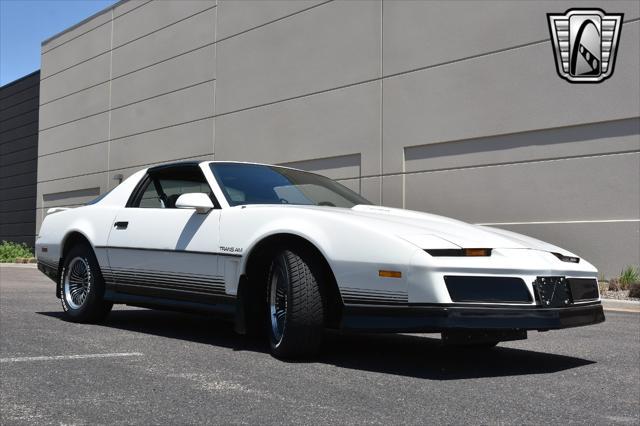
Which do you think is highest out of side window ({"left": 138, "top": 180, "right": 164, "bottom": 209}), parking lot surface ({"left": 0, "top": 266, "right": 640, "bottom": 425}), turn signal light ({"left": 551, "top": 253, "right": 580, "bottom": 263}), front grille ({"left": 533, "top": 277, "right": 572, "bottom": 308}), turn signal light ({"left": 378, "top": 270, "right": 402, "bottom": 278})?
side window ({"left": 138, "top": 180, "right": 164, "bottom": 209})

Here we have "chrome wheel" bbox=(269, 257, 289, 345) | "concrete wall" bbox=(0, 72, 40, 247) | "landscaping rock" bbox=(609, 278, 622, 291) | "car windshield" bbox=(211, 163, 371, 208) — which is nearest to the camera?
"chrome wheel" bbox=(269, 257, 289, 345)

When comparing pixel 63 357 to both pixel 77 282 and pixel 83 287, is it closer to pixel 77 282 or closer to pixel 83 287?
pixel 83 287

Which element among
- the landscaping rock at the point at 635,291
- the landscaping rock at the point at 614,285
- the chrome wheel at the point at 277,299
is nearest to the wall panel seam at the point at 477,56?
the landscaping rock at the point at 614,285

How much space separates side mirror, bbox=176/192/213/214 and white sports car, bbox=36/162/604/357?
15 mm

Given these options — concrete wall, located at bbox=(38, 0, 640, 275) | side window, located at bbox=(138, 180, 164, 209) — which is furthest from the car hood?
concrete wall, located at bbox=(38, 0, 640, 275)

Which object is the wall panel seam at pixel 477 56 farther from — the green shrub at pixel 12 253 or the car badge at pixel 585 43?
the green shrub at pixel 12 253

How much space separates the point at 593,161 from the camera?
13688 millimetres

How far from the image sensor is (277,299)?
4.86 meters

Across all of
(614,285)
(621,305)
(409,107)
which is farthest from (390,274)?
(409,107)

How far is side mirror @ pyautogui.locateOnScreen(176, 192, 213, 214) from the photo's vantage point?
5.33 metres

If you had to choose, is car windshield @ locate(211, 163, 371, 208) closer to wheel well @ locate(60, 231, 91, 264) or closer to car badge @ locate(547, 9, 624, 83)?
wheel well @ locate(60, 231, 91, 264)

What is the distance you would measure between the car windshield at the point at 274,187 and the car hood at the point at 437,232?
1.72ft

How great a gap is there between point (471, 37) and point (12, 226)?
2837cm

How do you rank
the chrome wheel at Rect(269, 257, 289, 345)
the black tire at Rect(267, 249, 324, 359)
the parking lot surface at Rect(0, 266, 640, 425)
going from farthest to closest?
the chrome wheel at Rect(269, 257, 289, 345)
the black tire at Rect(267, 249, 324, 359)
the parking lot surface at Rect(0, 266, 640, 425)
